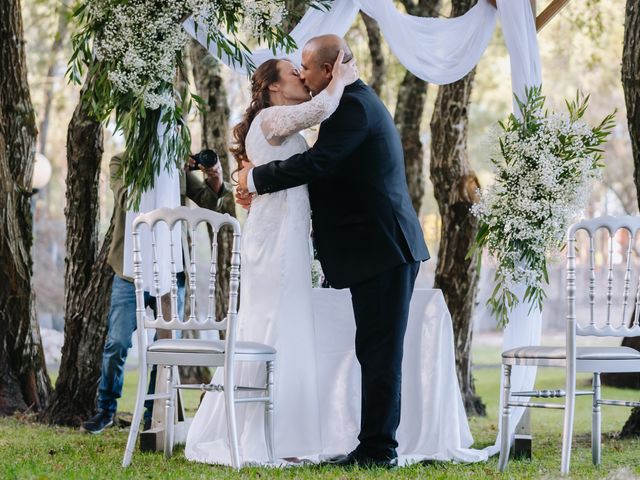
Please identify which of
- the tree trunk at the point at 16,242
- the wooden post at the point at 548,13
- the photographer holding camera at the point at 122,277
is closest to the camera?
the photographer holding camera at the point at 122,277

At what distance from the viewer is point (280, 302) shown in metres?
4.73

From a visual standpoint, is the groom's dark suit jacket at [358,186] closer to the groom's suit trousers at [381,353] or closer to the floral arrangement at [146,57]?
the groom's suit trousers at [381,353]

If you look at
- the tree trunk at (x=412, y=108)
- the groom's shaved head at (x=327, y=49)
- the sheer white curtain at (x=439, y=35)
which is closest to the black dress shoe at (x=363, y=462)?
the groom's shaved head at (x=327, y=49)

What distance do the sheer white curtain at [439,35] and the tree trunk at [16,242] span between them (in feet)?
7.12

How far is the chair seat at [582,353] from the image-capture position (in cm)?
443

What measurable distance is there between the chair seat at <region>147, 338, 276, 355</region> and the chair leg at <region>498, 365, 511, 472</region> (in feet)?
3.70

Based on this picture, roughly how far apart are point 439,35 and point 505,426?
2.56 m

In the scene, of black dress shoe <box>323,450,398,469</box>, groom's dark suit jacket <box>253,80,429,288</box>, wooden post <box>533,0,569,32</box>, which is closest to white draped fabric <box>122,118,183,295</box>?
groom's dark suit jacket <box>253,80,429,288</box>

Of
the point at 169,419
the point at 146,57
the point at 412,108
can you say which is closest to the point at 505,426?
the point at 169,419

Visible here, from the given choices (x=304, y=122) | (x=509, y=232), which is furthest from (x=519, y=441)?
(x=304, y=122)

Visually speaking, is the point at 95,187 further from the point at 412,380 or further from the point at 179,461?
the point at 412,380

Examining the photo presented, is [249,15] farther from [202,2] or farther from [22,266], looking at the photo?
[22,266]

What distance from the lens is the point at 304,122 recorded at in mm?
4605

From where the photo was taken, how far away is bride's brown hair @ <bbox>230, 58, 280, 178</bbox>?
4859mm
